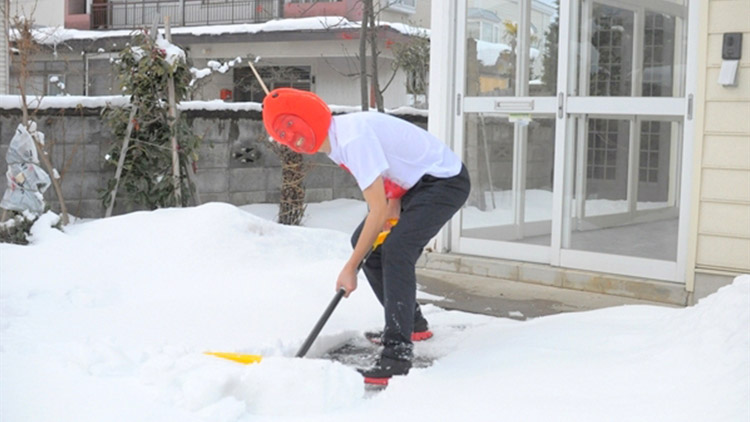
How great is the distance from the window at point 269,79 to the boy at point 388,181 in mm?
13809

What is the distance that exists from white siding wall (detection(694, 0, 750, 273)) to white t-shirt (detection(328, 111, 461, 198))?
2132 mm

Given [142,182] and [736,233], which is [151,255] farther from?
[736,233]

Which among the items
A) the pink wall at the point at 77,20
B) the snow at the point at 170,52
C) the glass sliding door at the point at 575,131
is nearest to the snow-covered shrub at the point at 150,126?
the snow at the point at 170,52

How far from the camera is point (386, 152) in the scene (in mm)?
3641

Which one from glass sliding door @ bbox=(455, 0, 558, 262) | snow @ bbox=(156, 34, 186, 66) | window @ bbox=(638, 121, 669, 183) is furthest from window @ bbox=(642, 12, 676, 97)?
snow @ bbox=(156, 34, 186, 66)

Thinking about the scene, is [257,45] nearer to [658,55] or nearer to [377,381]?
[658,55]

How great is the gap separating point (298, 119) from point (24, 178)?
378 cm

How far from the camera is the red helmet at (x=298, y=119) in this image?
3475 millimetres

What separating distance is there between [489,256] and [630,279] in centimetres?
115

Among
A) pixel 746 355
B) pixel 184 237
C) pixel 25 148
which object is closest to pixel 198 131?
pixel 25 148

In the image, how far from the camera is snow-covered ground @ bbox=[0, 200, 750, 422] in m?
2.93

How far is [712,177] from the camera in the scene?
5234 millimetres

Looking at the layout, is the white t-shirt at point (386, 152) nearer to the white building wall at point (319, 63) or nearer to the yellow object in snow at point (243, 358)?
the yellow object in snow at point (243, 358)

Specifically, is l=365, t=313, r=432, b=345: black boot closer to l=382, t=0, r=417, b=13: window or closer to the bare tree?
the bare tree
